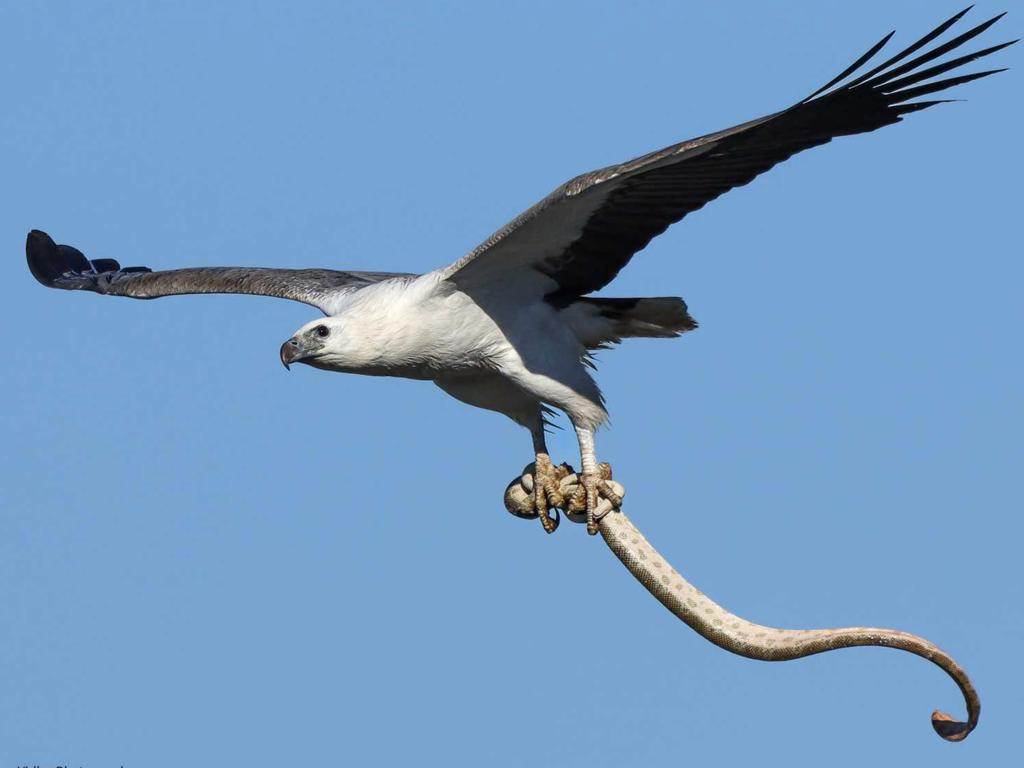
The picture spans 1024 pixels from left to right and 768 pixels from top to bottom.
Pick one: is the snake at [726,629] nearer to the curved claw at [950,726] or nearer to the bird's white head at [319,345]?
the curved claw at [950,726]

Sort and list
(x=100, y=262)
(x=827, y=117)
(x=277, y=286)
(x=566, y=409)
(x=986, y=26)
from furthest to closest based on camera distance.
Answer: (x=100, y=262)
(x=277, y=286)
(x=566, y=409)
(x=827, y=117)
(x=986, y=26)

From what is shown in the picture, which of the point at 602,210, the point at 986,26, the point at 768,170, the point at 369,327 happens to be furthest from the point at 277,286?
the point at 986,26

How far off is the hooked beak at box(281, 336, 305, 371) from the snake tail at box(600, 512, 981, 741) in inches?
78.1

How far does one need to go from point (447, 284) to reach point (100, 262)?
4.68 metres

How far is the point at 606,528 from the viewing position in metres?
11.2

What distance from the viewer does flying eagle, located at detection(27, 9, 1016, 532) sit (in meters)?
10.7

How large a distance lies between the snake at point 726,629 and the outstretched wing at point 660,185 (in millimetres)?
1249

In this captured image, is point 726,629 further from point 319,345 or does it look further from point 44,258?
point 44,258

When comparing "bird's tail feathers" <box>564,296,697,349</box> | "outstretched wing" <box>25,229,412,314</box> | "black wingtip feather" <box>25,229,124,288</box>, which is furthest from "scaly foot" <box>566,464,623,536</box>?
"black wingtip feather" <box>25,229,124,288</box>

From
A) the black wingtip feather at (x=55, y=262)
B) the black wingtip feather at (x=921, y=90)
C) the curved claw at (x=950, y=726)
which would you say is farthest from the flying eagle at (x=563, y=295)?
the black wingtip feather at (x=55, y=262)

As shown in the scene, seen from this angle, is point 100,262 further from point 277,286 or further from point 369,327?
point 369,327

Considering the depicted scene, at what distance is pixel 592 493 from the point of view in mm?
11242

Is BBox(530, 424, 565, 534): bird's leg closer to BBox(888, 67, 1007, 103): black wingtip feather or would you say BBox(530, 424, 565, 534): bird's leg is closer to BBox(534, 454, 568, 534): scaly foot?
BBox(534, 454, 568, 534): scaly foot

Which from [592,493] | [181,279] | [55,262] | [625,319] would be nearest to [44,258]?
[55,262]
